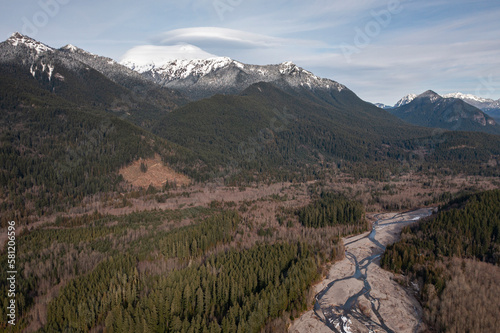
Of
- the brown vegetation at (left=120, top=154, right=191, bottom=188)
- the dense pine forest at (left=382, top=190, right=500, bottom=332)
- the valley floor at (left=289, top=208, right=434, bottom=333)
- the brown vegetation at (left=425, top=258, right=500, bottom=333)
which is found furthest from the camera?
the brown vegetation at (left=120, top=154, right=191, bottom=188)

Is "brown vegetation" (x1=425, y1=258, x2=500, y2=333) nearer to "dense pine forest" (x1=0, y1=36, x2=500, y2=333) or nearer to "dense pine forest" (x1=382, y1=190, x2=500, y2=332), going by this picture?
"dense pine forest" (x1=382, y1=190, x2=500, y2=332)

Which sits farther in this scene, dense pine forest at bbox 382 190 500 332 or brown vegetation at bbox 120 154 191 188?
brown vegetation at bbox 120 154 191 188

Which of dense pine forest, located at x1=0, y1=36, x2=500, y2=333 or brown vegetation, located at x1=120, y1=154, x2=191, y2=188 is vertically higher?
brown vegetation, located at x1=120, y1=154, x2=191, y2=188

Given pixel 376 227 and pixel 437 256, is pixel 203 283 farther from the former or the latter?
pixel 376 227

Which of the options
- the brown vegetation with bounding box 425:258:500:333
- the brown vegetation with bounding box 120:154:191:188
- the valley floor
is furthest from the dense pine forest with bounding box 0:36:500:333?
the valley floor

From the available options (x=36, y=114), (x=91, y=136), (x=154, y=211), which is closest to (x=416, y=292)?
(x=154, y=211)

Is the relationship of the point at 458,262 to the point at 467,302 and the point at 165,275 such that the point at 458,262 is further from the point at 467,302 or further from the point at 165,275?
the point at 165,275

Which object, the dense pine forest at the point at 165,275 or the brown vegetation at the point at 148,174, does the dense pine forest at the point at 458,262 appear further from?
the brown vegetation at the point at 148,174
